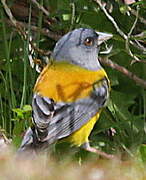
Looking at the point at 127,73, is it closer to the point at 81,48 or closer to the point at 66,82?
the point at 81,48

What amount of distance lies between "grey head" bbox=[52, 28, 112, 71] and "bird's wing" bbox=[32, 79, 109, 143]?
1.00ft

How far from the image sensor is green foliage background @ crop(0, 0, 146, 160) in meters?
2.96

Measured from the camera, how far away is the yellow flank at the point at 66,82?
2.65 m

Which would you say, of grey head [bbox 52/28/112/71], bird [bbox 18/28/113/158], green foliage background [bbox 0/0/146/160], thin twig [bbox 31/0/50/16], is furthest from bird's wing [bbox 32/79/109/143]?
thin twig [bbox 31/0/50/16]

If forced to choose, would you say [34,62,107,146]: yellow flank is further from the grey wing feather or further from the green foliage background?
the green foliage background

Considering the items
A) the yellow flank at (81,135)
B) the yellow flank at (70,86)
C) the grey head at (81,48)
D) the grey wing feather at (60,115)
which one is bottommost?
the yellow flank at (81,135)

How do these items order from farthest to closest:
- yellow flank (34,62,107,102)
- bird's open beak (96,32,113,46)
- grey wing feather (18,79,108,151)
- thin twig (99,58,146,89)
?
thin twig (99,58,146,89), bird's open beak (96,32,113,46), yellow flank (34,62,107,102), grey wing feather (18,79,108,151)

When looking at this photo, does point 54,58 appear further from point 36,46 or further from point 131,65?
point 131,65

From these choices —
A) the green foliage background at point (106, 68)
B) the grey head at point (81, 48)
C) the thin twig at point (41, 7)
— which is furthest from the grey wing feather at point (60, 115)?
the thin twig at point (41, 7)

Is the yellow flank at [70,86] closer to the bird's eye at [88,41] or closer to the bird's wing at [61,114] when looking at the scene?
the bird's wing at [61,114]

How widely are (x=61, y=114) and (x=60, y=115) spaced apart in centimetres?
1

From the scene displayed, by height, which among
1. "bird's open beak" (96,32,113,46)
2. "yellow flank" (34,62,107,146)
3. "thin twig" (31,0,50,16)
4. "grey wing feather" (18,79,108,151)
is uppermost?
"thin twig" (31,0,50,16)

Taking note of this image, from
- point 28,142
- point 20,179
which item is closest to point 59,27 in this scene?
point 28,142

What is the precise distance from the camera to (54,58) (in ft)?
10.0
